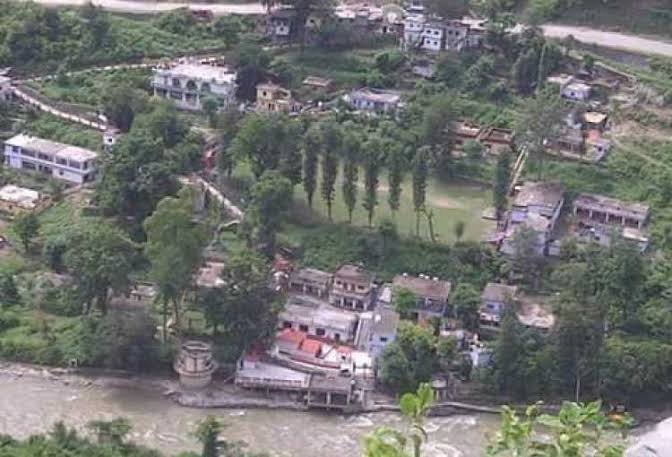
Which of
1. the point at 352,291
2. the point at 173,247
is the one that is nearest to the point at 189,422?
the point at 173,247

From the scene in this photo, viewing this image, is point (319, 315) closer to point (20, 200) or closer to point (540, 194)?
point (540, 194)

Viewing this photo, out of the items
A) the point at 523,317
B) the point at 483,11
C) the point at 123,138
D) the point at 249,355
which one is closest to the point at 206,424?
the point at 249,355

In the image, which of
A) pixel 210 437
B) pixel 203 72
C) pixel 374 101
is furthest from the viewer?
pixel 203 72

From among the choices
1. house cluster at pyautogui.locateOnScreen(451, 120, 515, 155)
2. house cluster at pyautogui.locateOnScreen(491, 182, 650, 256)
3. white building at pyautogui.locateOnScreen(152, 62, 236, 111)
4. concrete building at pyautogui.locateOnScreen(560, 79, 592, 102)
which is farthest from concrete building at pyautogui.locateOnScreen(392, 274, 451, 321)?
white building at pyautogui.locateOnScreen(152, 62, 236, 111)

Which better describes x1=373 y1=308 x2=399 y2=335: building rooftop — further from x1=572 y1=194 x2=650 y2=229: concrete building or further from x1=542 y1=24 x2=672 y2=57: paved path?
x1=542 y1=24 x2=672 y2=57: paved path

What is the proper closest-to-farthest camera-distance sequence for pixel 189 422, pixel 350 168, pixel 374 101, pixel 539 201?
pixel 189 422 < pixel 350 168 < pixel 539 201 < pixel 374 101
